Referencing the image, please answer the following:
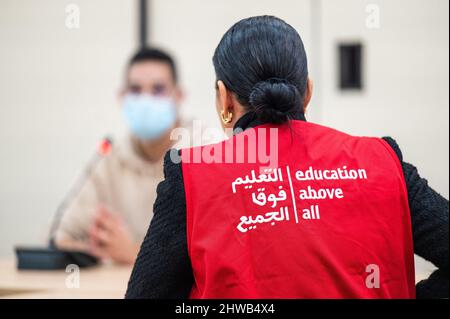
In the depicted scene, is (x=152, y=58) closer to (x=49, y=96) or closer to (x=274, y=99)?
(x=49, y=96)

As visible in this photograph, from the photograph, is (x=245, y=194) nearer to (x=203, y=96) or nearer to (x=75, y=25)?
(x=203, y=96)

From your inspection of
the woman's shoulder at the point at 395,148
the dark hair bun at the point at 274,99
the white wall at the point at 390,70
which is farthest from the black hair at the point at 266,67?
the white wall at the point at 390,70

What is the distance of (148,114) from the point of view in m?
2.55

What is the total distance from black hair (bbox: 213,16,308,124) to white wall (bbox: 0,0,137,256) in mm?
2175

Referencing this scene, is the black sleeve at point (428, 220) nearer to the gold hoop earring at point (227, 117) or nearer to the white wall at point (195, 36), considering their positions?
the gold hoop earring at point (227, 117)

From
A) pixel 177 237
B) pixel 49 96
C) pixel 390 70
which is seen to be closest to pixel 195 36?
pixel 49 96

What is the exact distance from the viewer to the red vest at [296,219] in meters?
1.02

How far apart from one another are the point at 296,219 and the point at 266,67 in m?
0.23

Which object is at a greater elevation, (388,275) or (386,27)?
(386,27)

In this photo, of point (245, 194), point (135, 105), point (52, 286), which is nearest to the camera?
point (245, 194)

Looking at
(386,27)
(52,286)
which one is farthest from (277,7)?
(52,286)

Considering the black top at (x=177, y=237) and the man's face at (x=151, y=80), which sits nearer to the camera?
the black top at (x=177, y=237)

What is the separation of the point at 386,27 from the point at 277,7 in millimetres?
445

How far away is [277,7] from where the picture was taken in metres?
3.04
